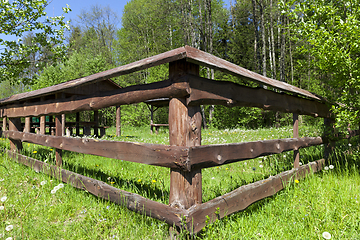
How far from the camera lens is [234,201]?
2.44 meters

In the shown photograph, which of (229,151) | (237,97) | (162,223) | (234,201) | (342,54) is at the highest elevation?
(342,54)

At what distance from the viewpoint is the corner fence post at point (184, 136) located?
202 centimetres

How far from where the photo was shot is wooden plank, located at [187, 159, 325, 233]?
2002 millimetres

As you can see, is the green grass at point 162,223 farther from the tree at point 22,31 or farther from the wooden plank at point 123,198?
the tree at point 22,31

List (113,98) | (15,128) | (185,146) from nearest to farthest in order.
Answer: (185,146), (113,98), (15,128)

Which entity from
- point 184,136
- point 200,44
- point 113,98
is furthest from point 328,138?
point 200,44

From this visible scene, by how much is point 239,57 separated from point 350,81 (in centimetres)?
2316

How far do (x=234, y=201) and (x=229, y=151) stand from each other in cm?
55

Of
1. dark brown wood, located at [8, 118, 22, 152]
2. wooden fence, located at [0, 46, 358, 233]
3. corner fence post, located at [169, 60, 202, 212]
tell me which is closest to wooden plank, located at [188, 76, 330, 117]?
wooden fence, located at [0, 46, 358, 233]

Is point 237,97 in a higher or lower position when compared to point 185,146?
higher

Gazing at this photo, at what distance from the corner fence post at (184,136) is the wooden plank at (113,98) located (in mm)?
96

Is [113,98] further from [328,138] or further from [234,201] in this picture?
[328,138]

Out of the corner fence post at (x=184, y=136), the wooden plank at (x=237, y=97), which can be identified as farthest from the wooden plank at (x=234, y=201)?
the wooden plank at (x=237, y=97)

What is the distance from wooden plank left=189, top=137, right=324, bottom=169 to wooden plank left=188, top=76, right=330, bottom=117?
0.43 meters
